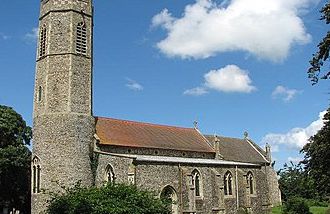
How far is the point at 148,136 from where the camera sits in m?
37.6

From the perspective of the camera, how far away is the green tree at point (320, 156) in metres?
22.5

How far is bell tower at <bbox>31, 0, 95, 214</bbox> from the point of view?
30969mm

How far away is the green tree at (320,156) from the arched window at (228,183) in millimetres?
11296

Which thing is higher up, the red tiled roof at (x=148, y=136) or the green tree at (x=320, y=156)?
the red tiled roof at (x=148, y=136)

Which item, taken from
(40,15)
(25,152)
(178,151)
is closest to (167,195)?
(178,151)

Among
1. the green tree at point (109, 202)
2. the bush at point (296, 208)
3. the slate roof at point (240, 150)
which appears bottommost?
the bush at point (296, 208)

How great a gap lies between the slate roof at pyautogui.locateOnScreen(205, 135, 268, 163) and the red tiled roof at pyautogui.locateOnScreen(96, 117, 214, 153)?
252 centimetres

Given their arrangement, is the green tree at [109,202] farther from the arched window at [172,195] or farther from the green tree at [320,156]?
the green tree at [320,156]

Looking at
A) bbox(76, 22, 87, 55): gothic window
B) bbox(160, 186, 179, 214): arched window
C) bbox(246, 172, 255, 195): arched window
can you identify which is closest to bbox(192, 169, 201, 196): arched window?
bbox(160, 186, 179, 214): arched window

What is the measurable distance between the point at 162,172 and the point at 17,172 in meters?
15.4

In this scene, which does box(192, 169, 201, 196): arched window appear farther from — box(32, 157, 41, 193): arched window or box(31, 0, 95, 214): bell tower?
box(32, 157, 41, 193): arched window

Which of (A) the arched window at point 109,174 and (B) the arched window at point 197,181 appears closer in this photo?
(A) the arched window at point 109,174

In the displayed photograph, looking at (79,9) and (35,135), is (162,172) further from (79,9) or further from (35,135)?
(79,9)

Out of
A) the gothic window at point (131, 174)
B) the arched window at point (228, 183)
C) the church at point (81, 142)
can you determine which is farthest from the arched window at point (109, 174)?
the arched window at point (228, 183)
